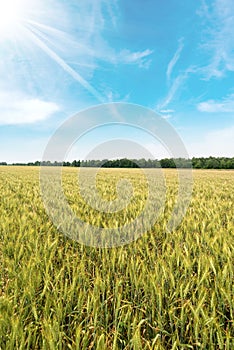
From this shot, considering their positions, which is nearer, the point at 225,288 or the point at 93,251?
the point at 225,288

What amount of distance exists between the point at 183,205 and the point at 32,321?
16.6ft

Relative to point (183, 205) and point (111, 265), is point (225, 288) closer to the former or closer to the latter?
point (111, 265)

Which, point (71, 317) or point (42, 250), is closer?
point (71, 317)

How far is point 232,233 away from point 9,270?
2932 mm

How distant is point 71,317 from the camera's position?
6.65 feet

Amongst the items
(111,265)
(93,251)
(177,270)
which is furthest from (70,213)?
(177,270)

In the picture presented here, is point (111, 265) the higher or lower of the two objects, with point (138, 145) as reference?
lower

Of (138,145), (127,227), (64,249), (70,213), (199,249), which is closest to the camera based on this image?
(199,249)

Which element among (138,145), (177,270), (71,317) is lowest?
(71,317)

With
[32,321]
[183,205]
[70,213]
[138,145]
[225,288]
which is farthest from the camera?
[138,145]

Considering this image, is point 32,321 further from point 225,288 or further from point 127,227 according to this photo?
point 127,227

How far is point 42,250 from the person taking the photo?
3.12m

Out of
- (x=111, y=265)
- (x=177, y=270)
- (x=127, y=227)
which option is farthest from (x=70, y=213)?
(x=177, y=270)

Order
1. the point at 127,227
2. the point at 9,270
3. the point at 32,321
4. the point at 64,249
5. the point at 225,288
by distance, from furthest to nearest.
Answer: the point at 127,227 → the point at 64,249 → the point at 9,270 → the point at 225,288 → the point at 32,321
